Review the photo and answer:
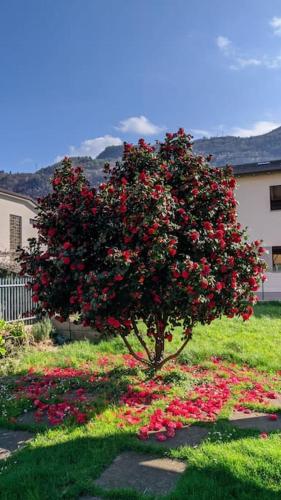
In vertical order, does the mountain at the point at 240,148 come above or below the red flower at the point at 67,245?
above

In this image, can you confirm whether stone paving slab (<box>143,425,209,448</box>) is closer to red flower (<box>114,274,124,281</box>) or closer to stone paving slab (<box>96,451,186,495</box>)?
stone paving slab (<box>96,451,186,495</box>)

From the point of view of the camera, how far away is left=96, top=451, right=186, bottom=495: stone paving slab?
9.88 ft

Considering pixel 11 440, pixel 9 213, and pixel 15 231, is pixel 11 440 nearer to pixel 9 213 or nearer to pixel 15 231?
pixel 9 213

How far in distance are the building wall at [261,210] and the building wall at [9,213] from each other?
12291mm

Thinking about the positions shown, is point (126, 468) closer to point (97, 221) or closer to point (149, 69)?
point (97, 221)

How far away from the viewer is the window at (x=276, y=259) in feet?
61.0

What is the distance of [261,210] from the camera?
1928cm

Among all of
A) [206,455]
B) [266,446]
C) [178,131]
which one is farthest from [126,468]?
[178,131]

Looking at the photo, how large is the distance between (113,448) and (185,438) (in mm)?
750

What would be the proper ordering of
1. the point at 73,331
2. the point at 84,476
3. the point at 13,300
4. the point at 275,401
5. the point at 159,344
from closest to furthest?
the point at 84,476 → the point at 275,401 → the point at 159,344 → the point at 73,331 → the point at 13,300

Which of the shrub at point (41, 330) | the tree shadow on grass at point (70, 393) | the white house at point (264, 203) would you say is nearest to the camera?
the tree shadow on grass at point (70, 393)

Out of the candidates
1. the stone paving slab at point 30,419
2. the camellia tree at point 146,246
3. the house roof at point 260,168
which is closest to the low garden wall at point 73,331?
the camellia tree at point 146,246

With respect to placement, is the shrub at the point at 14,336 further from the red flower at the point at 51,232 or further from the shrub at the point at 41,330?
the red flower at the point at 51,232

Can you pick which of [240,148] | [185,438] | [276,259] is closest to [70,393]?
[185,438]
